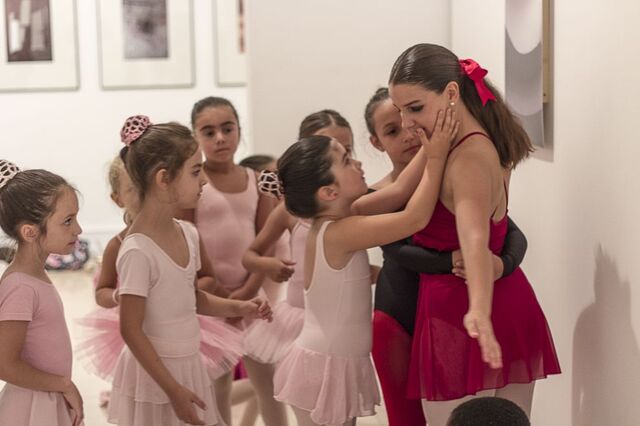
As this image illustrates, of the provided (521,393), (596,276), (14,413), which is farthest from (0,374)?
(596,276)

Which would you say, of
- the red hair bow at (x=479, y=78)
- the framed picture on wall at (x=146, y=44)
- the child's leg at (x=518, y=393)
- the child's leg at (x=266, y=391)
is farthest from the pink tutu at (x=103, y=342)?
the framed picture on wall at (x=146, y=44)

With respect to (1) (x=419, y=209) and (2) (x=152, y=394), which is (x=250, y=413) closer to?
(2) (x=152, y=394)

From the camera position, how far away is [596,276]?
247 cm

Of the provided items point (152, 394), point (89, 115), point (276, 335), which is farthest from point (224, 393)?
point (89, 115)

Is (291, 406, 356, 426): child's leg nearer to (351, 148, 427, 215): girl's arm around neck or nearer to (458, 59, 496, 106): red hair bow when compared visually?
(351, 148, 427, 215): girl's arm around neck

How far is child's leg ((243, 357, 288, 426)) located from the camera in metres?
3.35

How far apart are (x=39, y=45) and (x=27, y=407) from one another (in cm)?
588

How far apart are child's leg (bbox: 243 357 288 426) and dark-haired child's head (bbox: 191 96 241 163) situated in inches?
28.3

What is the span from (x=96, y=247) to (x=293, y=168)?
18.6ft

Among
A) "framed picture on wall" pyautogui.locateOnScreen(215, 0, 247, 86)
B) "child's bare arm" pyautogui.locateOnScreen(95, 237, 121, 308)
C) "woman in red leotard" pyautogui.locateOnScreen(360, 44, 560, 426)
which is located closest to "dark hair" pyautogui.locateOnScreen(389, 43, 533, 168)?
"woman in red leotard" pyautogui.locateOnScreen(360, 44, 560, 426)

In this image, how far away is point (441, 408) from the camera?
2.35 m

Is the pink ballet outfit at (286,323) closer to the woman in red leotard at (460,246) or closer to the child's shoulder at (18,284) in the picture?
the woman in red leotard at (460,246)

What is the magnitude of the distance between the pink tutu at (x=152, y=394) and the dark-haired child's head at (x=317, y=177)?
0.53 metres

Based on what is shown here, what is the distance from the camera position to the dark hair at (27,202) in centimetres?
241
